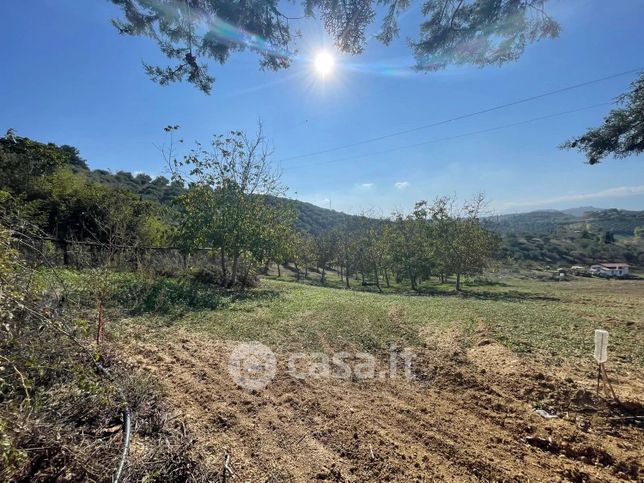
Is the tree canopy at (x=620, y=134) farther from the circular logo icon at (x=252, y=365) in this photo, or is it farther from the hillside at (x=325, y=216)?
the hillside at (x=325, y=216)

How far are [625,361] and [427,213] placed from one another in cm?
1732

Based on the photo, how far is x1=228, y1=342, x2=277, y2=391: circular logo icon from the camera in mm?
3567

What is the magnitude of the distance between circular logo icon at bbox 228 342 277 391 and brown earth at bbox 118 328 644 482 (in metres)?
0.10

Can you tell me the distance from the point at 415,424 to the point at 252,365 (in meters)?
2.14

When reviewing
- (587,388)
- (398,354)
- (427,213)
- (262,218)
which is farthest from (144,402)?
(427,213)

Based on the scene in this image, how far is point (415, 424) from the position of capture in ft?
9.28

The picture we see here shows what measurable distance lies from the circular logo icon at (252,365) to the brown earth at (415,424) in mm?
101

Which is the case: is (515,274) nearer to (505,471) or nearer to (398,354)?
(398,354)

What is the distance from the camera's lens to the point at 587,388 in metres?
3.35

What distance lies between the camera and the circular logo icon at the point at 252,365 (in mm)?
3567

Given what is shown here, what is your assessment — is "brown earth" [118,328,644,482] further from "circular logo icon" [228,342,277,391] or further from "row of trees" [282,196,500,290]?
"row of trees" [282,196,500,290]

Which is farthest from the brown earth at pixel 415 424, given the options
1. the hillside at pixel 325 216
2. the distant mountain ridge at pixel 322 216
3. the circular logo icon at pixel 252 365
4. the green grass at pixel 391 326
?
the hillside at pixel 325 216

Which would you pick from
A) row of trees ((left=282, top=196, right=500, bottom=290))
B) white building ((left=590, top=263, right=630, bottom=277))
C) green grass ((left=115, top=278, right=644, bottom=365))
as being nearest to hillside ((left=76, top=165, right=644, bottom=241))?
row of trees ((left=282, top=196, right=500, bottom=290))

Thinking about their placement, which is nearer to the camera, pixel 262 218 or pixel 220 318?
pixel 220 318
